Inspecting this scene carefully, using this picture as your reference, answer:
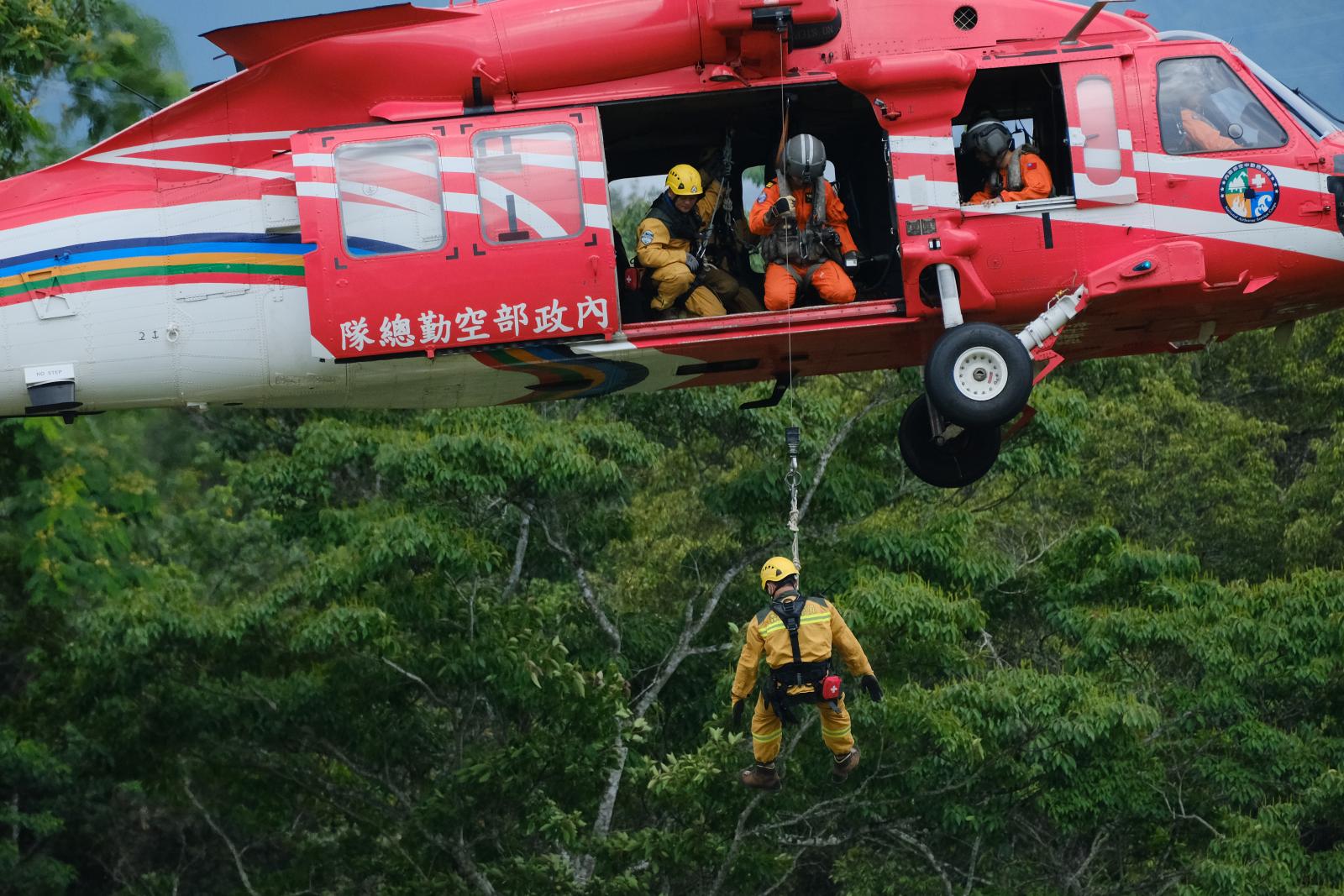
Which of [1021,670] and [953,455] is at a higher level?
[953,455]

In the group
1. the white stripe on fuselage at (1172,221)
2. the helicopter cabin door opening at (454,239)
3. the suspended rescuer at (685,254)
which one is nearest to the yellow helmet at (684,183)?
the suspended rescuer at (685,254)

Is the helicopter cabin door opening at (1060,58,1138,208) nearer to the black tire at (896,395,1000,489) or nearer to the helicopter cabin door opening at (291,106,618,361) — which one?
the black tire at (896,395,1000,489)

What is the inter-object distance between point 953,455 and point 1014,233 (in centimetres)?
188

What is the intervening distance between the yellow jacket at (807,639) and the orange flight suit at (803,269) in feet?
6.08

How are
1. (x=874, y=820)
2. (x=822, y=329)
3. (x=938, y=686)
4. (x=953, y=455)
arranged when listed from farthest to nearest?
(x=874, y=820)
(x=938, y=686)
(x=953, y=455)
(x=822, y=329)

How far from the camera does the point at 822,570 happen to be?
20.1 metres

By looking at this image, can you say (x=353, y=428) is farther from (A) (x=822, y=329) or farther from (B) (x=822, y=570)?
(A) (x=822, y=329)

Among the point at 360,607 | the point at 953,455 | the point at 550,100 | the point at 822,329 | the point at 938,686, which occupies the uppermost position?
the point at 550,100

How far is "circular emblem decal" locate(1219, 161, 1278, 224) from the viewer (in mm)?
11984

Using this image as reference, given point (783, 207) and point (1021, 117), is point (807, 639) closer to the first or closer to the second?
point (783, 207)

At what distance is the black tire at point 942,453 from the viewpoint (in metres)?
13.2

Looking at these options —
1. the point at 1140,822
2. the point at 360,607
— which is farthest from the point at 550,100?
the point at 1140,822

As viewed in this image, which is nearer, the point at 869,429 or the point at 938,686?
the point at 938,686

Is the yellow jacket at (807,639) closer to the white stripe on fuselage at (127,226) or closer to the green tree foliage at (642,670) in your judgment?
the white stripe on fuselage at (127,226)
